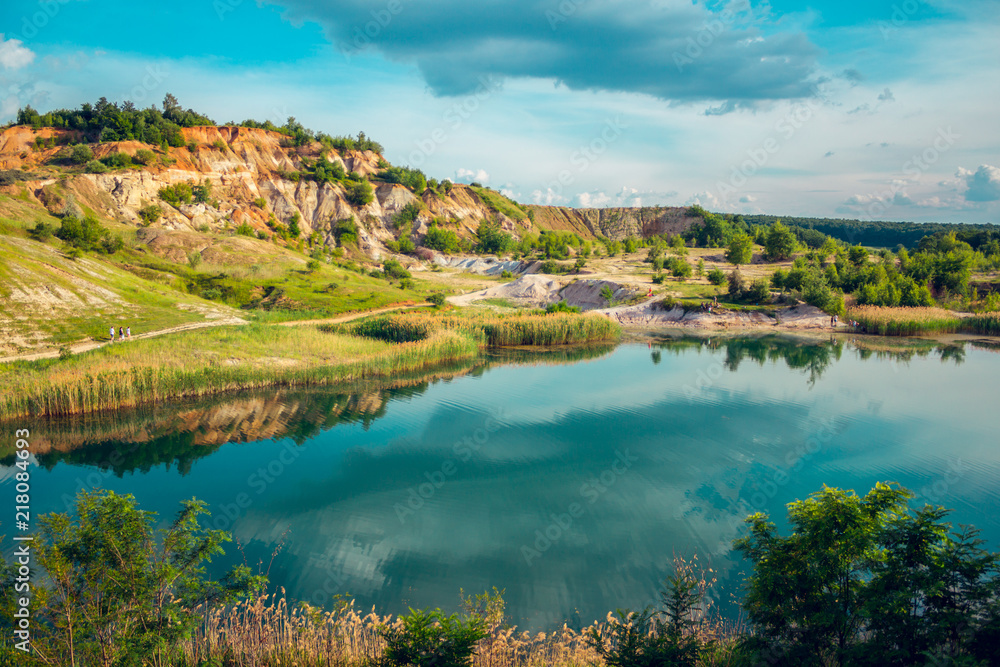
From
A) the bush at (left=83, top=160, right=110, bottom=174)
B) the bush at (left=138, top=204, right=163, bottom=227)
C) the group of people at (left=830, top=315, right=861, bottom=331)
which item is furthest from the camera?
the bush at (left=83, top=160, right=110, bottom=174)

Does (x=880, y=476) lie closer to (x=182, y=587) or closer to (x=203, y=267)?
(x=182, y=587)

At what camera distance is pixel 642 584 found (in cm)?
1181

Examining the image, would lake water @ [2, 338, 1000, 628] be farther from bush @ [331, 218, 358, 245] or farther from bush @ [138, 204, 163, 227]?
bush @ [331, 218, 358, 245]

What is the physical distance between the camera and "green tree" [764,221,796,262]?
76.6 metres

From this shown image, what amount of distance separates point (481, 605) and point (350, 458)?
925cm

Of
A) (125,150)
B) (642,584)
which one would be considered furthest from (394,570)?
(125,150)

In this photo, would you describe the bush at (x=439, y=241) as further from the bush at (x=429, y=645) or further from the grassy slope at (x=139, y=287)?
the bush at (x=429, y=645)

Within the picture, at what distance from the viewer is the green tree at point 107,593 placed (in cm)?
731

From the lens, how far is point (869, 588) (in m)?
7.42

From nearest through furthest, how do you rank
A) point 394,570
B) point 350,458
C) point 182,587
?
point 182,587 → point 394,570 → point 350,458

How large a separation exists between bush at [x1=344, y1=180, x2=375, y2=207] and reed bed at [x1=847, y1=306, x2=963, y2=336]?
262ft

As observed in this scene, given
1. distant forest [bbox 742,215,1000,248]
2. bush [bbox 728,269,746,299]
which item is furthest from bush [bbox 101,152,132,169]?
distant forest [bbox 742,215,1000,248]

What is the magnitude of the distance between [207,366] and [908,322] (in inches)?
2123

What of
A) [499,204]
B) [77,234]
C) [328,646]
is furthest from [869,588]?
[499,204]
